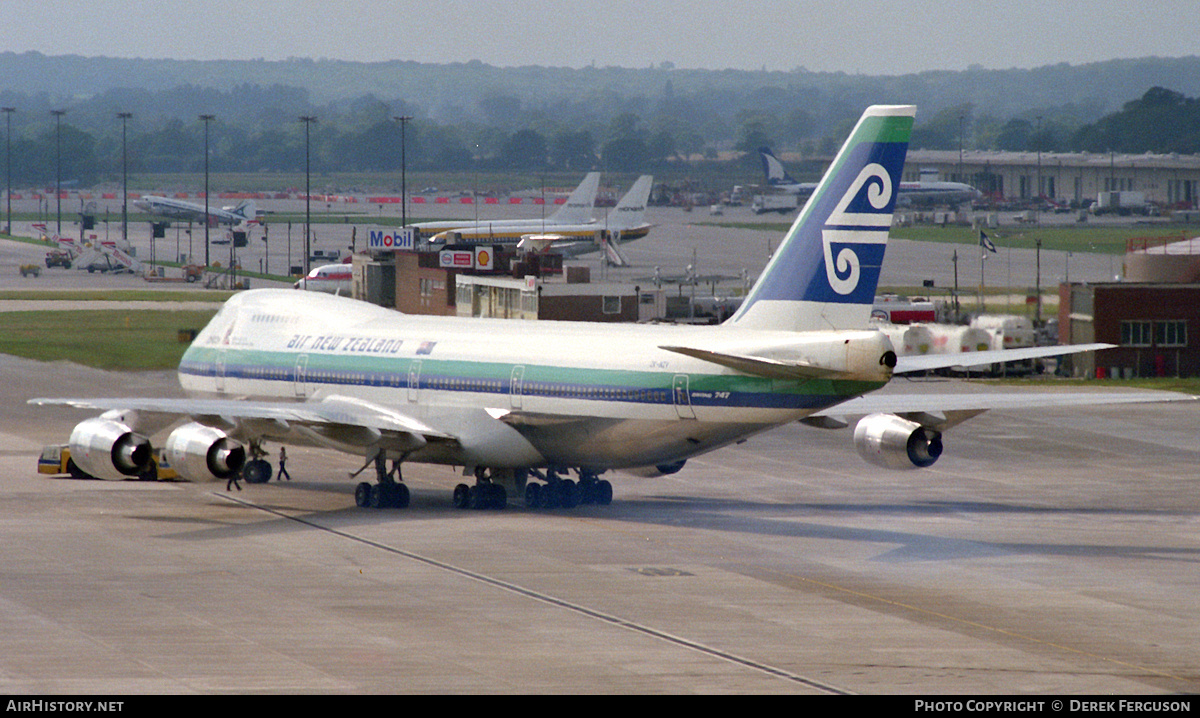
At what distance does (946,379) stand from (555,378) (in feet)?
162

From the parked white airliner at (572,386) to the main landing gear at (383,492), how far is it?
0.05 meters

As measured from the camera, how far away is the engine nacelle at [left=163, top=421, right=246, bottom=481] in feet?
139

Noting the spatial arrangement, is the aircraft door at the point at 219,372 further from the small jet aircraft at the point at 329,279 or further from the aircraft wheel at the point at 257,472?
the small jet aircraft at the point at 329,279

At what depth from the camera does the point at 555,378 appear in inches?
1748

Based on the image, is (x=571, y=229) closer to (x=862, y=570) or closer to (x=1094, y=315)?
(x=1094, y=315)

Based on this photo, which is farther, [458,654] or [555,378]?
[555,378]

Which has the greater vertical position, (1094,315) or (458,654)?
(1094,315)

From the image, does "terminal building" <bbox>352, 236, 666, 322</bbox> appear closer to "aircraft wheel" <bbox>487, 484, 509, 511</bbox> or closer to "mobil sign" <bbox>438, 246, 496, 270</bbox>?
"mobil sign" <bbox>438, 246, 496, 270</bbox>

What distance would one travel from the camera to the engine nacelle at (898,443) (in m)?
43.7

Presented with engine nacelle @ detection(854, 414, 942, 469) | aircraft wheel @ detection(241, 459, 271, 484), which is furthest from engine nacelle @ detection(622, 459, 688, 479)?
aircraft wheel @ detection(241, 459, 271, 484)

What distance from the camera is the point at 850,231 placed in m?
40.4

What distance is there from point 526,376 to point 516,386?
42 centimetres

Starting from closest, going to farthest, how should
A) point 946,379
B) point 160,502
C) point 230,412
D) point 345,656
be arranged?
point 345,656
point 230,412
point 160,502
point 946,379
